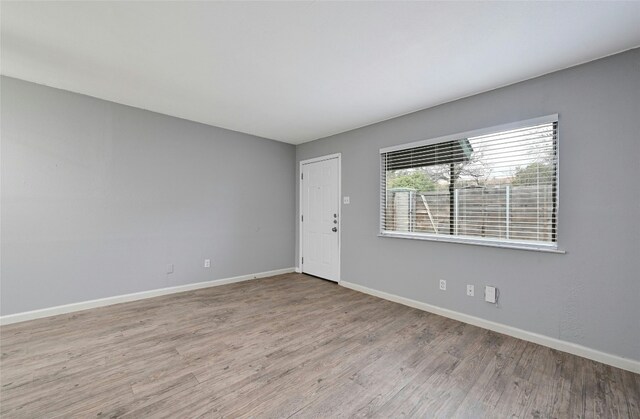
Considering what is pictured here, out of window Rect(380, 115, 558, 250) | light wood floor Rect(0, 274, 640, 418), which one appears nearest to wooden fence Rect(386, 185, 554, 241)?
window Rect(380, 115, 558, 250)

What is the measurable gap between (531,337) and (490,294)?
475 mm

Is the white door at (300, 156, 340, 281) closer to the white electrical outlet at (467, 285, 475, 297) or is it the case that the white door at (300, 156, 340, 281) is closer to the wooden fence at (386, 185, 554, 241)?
the wooden fence at (386, 185, 554, 241)

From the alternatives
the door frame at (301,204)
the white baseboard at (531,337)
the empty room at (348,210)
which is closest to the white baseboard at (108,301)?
the empty room at (348,210)

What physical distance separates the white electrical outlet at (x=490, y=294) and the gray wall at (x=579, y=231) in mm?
61

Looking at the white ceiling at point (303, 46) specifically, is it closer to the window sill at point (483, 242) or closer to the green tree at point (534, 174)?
the green tree at point (534, 174)

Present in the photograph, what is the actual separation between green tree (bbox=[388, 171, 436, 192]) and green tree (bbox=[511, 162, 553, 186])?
88 centimetres

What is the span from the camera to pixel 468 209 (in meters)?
3.03

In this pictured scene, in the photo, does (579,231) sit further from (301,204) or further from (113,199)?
(113,199)

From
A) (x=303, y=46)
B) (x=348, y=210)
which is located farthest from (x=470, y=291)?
(x=303, y=46)

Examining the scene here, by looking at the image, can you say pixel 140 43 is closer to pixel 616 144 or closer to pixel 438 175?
pixel 438 175

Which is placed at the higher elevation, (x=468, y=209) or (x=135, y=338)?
(x=468, y=209)

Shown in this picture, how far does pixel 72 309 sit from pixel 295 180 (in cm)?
372

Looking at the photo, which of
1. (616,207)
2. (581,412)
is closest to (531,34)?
(616,207)

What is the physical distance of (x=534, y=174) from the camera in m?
2.56
